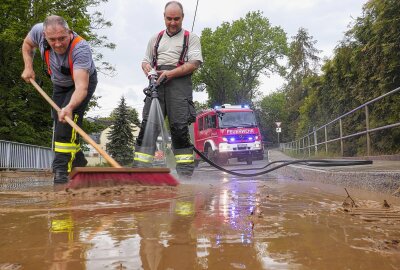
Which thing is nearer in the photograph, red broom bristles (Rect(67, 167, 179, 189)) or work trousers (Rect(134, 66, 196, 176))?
red broom bristles (Rect(67, 167, 179, 189))

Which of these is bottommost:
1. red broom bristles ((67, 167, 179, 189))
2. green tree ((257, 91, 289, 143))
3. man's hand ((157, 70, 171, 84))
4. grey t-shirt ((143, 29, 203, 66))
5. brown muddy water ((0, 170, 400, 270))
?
brown muddy water ((0, 170, 400, 270))

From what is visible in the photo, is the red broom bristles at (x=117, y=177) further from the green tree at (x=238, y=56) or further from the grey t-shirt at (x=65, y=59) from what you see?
the green tree at (x=238, y=56)

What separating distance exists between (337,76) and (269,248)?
15.5m

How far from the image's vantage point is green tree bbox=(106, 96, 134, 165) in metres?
39.1

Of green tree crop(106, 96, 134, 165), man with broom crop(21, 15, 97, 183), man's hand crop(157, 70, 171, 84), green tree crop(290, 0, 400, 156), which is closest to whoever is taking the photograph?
man with broom crop(21, 15, 97, 183)

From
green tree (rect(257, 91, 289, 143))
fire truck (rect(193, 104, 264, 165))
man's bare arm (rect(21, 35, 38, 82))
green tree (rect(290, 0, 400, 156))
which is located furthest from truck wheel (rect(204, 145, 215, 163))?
green tree (rect(257, 91, 289, 143))

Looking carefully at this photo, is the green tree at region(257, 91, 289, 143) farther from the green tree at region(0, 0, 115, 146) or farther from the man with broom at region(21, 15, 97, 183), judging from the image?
the man with broom at region(21, 15, 97, 183)

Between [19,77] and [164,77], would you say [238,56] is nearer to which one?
[19,77]

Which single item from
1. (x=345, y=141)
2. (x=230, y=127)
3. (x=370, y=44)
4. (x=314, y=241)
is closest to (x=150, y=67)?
(x=314, y=241)

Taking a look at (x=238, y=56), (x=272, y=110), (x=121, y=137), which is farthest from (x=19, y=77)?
(x=272, y=110)

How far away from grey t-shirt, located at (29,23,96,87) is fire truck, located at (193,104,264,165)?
1155cm

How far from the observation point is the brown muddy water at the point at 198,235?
3.62 ft

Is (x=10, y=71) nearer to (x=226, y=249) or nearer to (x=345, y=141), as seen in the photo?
(x=345, y=141)

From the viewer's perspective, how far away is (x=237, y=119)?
53.2 feet
